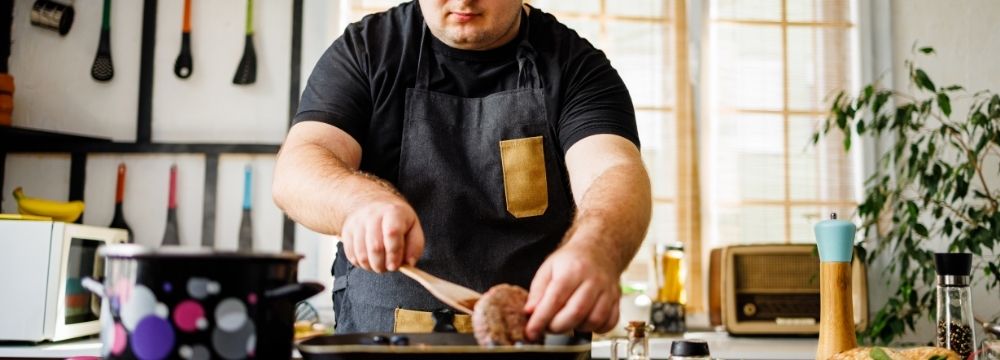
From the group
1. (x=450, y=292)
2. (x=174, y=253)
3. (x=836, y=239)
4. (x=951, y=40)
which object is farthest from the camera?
(x=951, y=40)

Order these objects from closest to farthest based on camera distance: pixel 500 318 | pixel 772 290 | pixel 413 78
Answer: pixel 500 318 → pixel 413 78 → pixel 772 290

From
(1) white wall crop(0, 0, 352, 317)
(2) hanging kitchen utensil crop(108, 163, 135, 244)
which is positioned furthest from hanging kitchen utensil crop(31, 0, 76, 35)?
(2) hanging kitchen utensil crop(108, 163, 135, 244)

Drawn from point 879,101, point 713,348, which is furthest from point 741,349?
point 879,101

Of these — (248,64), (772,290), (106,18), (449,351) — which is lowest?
(772,290)

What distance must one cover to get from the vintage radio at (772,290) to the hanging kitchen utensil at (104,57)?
6.87ft

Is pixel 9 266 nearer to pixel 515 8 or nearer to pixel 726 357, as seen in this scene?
pixel 515 8

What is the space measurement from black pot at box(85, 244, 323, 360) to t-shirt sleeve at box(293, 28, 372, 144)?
83 cm

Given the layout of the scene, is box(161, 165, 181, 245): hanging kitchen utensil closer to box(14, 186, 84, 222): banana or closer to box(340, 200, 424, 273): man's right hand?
box(14, 186, 84, 222): banana

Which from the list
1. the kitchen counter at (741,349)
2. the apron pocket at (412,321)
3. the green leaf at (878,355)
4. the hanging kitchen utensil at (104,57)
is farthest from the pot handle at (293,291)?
the hanging kitchen utensil at (104,57)

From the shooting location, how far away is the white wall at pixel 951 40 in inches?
123

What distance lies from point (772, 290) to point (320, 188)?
198cm

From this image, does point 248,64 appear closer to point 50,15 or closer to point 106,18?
point 106,18

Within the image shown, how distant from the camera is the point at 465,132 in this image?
157 centimetres

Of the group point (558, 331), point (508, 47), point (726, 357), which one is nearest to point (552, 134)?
point (508, 47)
